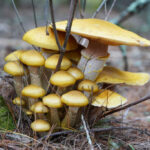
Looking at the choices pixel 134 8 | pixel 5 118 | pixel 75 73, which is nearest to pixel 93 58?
pixel 75 73

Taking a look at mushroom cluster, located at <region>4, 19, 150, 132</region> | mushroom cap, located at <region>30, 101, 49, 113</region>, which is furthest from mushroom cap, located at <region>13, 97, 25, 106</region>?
mushroom cap, located at <region>30, 101, 49, 113</region>

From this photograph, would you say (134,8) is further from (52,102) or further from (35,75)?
(52,102)

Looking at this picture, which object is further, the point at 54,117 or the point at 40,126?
the point at 54,117

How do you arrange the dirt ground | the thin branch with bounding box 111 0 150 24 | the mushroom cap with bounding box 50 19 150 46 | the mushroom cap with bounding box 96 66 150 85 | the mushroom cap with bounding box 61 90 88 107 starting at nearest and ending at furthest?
the mushroom cap with bounding box 50 19 150 46 → the mushroom cap with bounding box 61 90 88 107 → the mushroom cap with bounding box 96 66 150 85 → the dirt ground → the thin branch with bounding box 111 0 150 24

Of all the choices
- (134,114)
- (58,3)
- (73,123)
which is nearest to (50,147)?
(73,123)

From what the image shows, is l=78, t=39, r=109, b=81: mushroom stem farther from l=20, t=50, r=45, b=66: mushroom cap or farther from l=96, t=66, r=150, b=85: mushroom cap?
l=20, t=50, r=45, b=66: mushroom cap

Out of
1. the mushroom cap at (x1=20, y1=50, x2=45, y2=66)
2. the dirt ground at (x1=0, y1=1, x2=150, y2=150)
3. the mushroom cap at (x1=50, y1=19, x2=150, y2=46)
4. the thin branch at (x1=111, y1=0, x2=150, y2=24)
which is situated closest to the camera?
the mushroom cap at (x1=50, y1=19, x2=150, y2=46)

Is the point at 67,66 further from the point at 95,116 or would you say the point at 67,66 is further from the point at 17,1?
the point at 17,1

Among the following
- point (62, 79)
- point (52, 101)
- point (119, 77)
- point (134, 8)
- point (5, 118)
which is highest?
point (134, 8)
